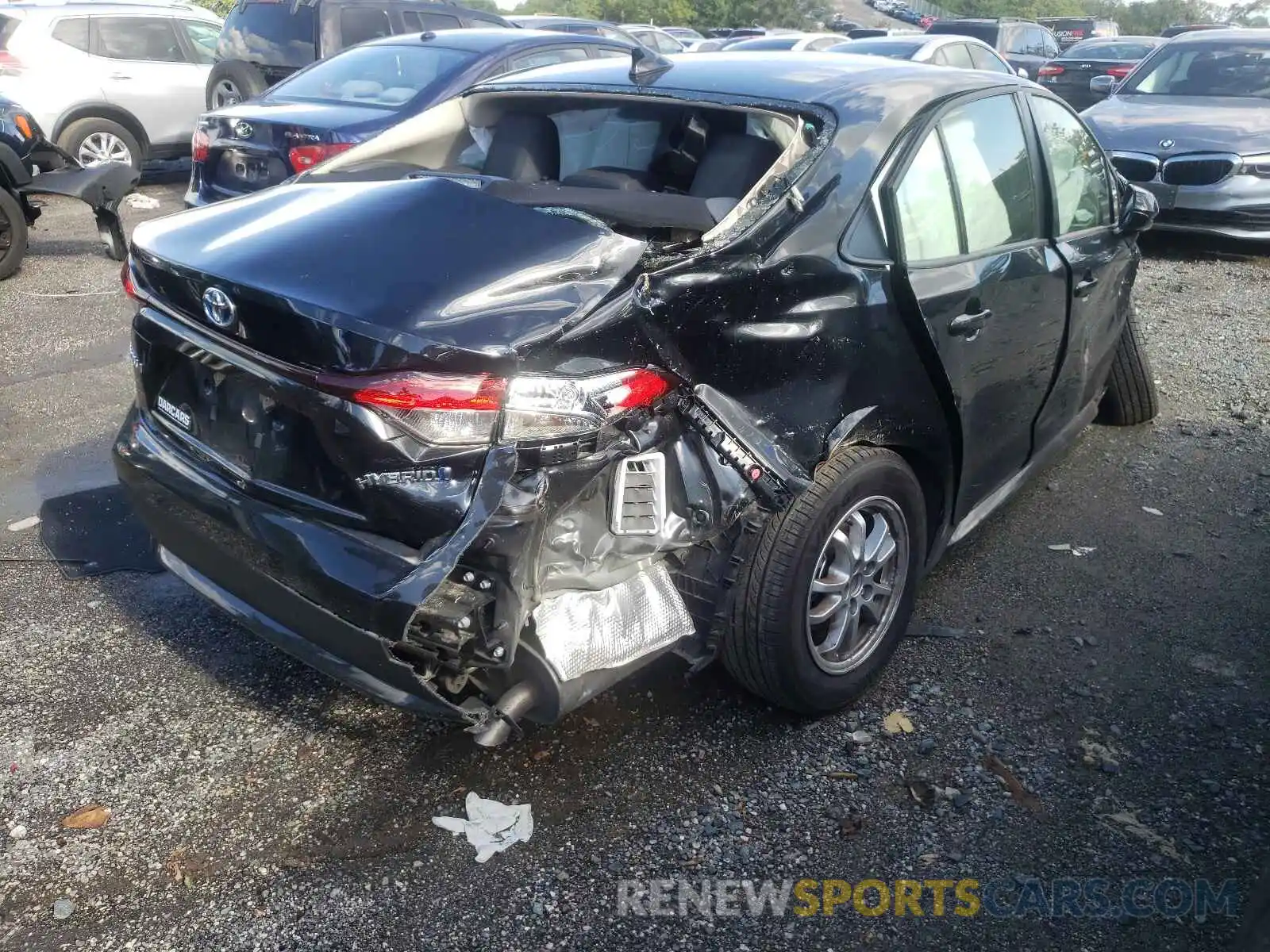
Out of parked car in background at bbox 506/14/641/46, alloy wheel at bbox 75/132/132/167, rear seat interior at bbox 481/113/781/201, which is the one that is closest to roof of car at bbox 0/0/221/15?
alloy wheel at bbox 75/132/132/167

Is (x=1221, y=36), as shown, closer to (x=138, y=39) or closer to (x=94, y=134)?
(x=138, y=39)

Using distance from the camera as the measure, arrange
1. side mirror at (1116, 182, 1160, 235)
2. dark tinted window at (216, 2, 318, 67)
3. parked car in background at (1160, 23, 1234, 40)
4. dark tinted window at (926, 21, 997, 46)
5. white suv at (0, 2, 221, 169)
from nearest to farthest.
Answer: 1. side mirror at (1116, 182, 1160, 235)
2. dark tinted window at (216, 2, 318, 67)
3. white suv at (0, 2, 221, 169)
4. parked car in background at (1160, 23, 1234, 40)
5. dark tinted window at (926, 21, 997, 46)

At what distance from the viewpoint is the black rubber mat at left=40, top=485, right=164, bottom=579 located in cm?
387

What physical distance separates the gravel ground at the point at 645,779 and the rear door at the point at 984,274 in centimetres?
66

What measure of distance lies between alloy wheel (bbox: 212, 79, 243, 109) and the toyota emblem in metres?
8.13

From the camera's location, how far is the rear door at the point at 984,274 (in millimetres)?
3055

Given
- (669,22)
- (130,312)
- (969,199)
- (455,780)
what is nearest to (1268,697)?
(969,199)

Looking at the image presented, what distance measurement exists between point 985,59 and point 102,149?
9.49 meters

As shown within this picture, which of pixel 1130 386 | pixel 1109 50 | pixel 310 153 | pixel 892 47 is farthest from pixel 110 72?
pixel 1109 50

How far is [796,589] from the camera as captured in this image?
2.77m

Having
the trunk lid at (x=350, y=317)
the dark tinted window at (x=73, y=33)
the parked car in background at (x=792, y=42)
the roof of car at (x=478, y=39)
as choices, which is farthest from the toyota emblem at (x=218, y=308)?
the parked car in background at (x=792, y=42)

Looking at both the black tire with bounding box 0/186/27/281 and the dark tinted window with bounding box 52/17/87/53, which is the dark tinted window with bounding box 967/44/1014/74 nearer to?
the dark tinted window with bounding box 52/17/87/53

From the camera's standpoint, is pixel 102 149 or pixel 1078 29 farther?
pixel 1078 29

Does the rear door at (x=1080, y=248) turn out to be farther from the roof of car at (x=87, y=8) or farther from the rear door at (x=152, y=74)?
the roof of car at (x=87, y=8)
